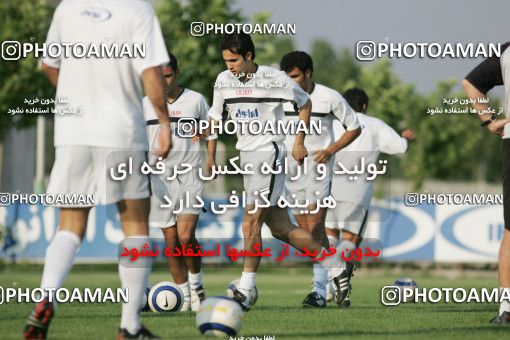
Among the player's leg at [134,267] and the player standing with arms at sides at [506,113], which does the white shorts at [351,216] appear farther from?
the player's leg at [134,267]

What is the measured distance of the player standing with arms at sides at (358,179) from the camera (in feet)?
44.0

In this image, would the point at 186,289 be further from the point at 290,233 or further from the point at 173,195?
the point at 290,233

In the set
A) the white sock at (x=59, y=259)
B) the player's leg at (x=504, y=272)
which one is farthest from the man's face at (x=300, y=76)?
the white sock at (x=59, y=259)

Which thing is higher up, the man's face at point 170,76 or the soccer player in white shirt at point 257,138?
the man's face at point 170,76

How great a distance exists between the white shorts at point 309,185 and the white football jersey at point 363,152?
62 cm

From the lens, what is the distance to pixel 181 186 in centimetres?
1169

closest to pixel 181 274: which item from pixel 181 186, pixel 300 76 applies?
pixel 181 186

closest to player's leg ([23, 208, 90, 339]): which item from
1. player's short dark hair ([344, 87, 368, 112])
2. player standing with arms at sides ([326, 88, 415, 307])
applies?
player standing with arms at sides ([326, 88, 415, 307])

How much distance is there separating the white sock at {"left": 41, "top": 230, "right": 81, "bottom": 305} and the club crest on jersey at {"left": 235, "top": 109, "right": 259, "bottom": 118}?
3.47 meters

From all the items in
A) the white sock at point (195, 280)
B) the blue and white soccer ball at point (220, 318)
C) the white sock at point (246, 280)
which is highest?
the white sock at point (195, 280)

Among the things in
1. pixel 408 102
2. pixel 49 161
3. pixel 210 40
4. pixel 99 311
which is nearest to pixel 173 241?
pixel 99 311

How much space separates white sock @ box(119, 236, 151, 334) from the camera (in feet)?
24.1

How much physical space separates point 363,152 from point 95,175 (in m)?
6.76

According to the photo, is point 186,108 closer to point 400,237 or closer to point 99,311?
point 99,311
